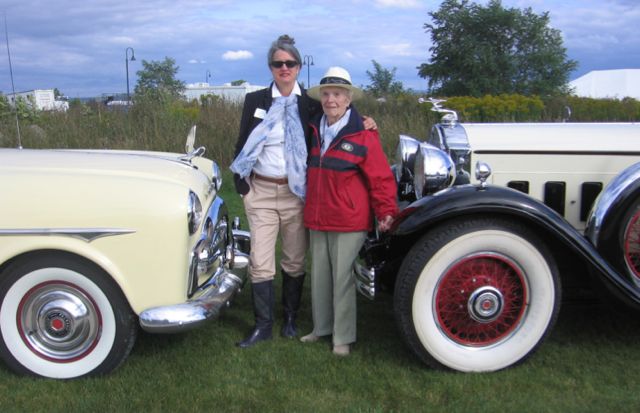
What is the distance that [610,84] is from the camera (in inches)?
580

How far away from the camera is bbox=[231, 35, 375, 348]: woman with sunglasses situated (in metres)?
3.25

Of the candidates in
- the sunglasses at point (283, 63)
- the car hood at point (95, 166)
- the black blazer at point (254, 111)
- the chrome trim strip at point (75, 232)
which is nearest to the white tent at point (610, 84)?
the black blazer at point (254, 111)

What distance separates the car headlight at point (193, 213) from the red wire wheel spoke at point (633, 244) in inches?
85.0

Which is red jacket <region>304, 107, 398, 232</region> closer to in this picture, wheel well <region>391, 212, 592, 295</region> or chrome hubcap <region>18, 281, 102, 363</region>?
wheel well <region>391, 212, 592, 295</region>

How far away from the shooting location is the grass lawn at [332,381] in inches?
106

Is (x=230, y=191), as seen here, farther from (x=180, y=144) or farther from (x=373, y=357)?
(x=373, y=357)

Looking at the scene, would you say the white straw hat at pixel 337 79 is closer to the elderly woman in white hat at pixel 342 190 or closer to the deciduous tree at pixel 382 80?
the elderly woman in white hat at pixel 342 190

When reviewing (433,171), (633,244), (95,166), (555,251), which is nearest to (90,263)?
(95,166)

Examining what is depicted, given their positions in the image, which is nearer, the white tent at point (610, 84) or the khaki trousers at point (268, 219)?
the khaki trousers at point (268, 219)

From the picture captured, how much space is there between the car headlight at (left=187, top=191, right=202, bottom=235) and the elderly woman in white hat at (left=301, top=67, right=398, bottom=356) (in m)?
0.62

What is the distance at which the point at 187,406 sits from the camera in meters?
2.71

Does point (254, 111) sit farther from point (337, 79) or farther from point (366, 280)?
point (366, 280)

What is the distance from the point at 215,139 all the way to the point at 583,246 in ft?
25.3

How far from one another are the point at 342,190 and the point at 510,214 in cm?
86
